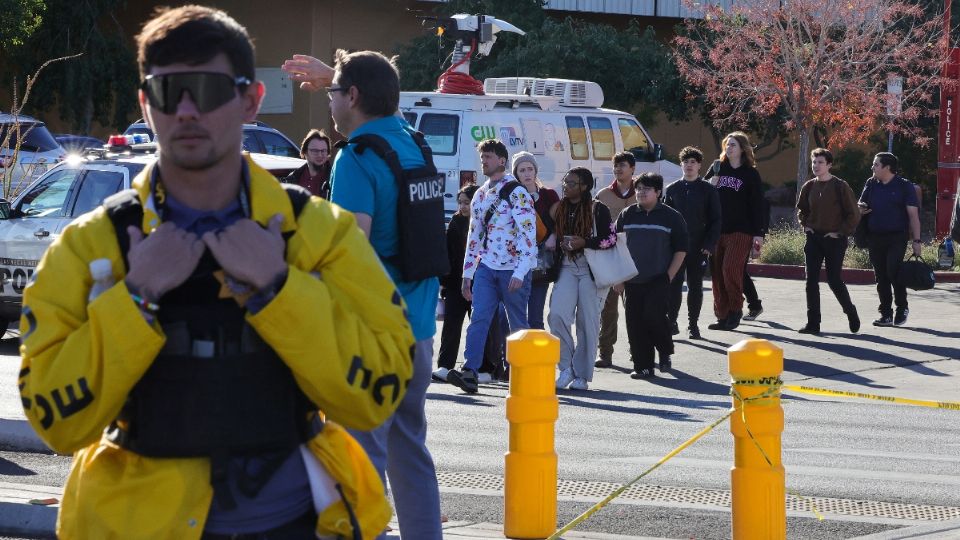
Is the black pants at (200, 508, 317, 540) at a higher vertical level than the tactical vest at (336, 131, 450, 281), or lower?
lower

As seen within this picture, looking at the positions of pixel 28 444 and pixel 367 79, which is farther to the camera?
pixel 28 444

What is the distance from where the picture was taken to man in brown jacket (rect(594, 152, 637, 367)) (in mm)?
14023

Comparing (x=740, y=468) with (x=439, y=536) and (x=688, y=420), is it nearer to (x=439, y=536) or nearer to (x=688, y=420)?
(x=439, y=536)

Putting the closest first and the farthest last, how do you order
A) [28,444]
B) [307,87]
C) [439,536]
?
[439,536], [307,87], [28,444]

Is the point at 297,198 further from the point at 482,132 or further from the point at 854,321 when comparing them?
the point at 482,132

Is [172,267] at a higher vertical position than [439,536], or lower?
higher

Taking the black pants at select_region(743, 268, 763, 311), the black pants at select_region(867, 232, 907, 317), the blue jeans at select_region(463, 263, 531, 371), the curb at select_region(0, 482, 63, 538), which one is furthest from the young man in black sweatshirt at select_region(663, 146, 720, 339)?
the curb at select_region(0, 482, 63, 538)

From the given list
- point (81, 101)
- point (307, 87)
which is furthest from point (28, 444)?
point (81, 101)

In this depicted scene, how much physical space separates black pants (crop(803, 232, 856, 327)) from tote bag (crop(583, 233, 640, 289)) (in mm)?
3947

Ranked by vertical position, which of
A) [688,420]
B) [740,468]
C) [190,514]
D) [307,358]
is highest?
[307,358]

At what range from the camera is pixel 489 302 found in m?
11.9

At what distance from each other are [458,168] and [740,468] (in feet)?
49.1

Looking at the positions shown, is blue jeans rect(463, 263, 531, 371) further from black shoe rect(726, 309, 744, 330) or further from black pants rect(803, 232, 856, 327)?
black pants rect(803, 232, 856, 327)

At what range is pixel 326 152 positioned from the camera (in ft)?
41.4
